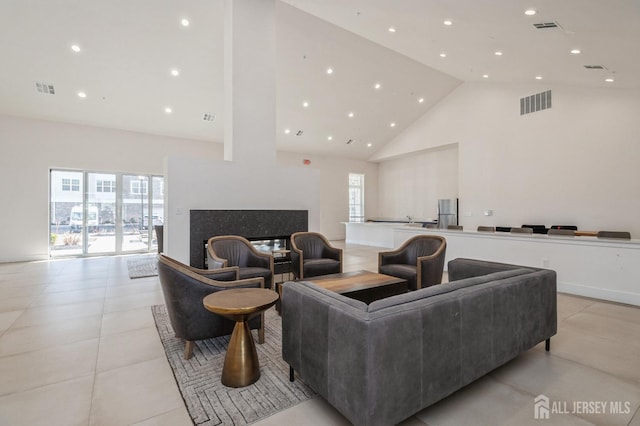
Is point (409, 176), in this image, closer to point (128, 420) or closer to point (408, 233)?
point (408, 233)

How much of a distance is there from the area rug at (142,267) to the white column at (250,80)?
3.03m

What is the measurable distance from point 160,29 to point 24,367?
5.54 metres

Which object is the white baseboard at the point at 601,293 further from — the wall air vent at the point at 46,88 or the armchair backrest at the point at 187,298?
the wall air vent at the point at 46,88

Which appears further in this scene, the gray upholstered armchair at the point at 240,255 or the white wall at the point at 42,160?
the white wall at the point at 42,160

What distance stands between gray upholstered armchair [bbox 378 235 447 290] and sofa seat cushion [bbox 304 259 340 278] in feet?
2.30

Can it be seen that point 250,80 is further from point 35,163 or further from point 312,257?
point 35,163

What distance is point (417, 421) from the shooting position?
1.87 meters

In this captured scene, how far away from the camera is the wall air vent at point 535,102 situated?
7348 mm

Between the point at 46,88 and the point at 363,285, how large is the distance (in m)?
7.96

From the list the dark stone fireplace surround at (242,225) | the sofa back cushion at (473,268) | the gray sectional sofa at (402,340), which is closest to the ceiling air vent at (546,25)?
the sofa back cushion at (473,268)

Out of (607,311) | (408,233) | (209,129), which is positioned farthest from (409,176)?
(607,311)

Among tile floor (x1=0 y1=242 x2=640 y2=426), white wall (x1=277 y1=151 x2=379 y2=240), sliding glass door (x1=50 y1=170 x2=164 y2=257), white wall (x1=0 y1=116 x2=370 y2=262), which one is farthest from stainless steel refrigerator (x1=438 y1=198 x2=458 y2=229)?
sliding glass door (x1=50 y1=170 x2=164 y2=257)

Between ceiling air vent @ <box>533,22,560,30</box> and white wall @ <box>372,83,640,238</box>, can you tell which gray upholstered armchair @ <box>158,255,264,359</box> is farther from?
white wall @ <box>372,83,640,238</box>

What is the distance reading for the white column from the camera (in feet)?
17.1
